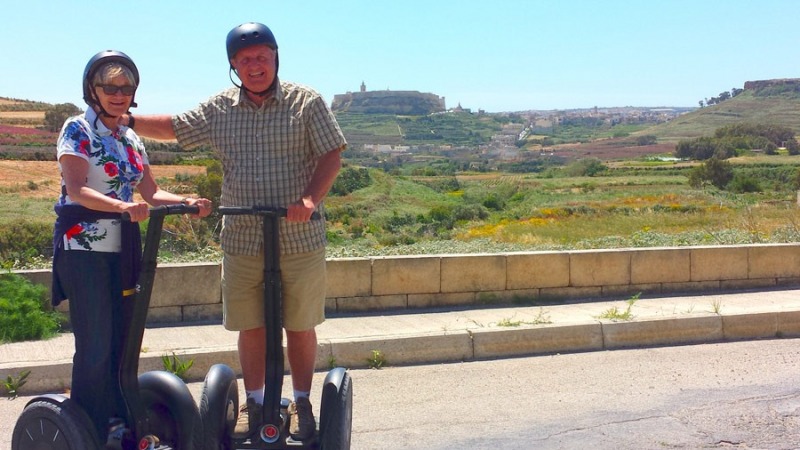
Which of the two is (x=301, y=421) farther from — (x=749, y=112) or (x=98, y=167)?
(x=749, y=112)

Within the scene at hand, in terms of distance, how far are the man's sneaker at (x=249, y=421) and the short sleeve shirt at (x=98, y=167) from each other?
1.03m

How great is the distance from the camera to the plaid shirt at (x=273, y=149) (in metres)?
4.09

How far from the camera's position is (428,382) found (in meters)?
6.35

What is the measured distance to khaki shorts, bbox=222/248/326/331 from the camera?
13.5 feet

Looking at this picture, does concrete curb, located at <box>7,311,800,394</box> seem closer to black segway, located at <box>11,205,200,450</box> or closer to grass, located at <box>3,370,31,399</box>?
grass, located at <box>3,370,31,399</box>

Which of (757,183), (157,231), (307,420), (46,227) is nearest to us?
(157,231)

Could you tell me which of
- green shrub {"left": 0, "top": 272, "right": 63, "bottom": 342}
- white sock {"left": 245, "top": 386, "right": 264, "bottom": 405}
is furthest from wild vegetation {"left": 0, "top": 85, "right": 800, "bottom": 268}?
white sock {"left": 245, "top": 386, "right": 264, "bottom": 405}

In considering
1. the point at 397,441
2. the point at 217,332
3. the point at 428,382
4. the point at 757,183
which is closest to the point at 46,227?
the point at 217,332

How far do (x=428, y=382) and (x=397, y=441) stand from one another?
134 centimetres

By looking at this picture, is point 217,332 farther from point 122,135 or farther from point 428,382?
point 122,135

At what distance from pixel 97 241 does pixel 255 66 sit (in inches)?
42.7

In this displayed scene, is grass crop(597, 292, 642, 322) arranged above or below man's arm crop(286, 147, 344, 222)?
below

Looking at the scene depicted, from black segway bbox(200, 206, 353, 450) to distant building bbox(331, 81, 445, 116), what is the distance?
402ft

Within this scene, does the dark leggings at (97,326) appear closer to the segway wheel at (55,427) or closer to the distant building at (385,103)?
the segway wheel at (55,427)
